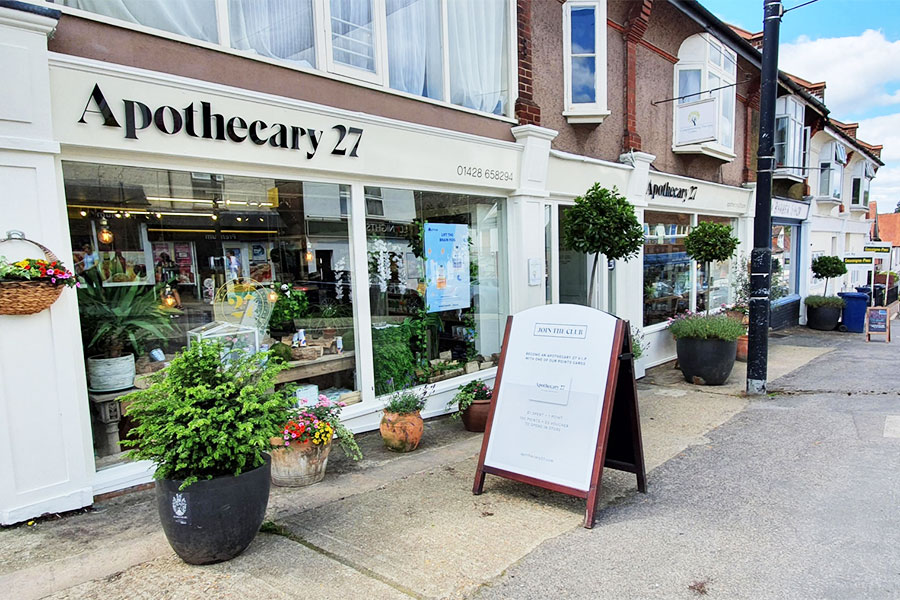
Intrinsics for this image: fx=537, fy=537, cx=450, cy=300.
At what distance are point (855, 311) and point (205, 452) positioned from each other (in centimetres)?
1612

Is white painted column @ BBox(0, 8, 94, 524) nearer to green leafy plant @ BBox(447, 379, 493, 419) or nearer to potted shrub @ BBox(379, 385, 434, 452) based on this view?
potted shrub @ BBox(379, 385, 434, 452)

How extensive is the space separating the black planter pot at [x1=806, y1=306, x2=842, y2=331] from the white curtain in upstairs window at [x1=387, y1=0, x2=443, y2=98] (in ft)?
42.5

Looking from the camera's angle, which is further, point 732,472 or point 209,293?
point 209,293

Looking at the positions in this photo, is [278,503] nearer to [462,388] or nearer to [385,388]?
[385,388]

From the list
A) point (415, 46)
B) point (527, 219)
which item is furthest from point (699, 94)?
point (415, 46)

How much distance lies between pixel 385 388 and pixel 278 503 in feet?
6.78

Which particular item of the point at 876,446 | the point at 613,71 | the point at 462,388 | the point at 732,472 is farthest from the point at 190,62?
the point at 876,446

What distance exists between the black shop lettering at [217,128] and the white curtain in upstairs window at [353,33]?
2.66 feet

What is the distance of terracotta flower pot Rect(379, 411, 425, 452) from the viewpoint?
16.6ft

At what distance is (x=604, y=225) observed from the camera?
645cm

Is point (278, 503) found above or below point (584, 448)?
below

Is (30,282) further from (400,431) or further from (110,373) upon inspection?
(400,431)

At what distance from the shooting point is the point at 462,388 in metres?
5.99

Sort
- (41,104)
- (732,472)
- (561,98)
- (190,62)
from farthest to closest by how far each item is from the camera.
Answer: (561,98) → (732,472) → (190,62) → (41,104)
